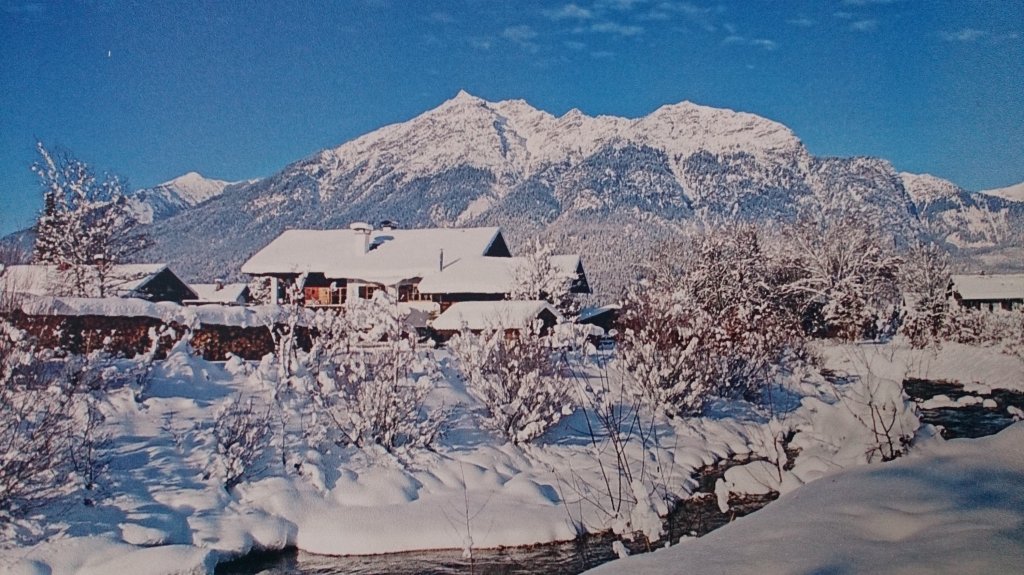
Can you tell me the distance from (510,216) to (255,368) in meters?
176

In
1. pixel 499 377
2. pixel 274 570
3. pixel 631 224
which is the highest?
pixel 631 224

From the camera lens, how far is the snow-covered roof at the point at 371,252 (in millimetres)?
41562

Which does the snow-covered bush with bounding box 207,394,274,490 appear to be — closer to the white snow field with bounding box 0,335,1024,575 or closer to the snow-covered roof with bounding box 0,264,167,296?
the white snow field with bounding box 0,335,1024,575

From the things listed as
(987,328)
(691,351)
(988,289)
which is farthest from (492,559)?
(988,289)

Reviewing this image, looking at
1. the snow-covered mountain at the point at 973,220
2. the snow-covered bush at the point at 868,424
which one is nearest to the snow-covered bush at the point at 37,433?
the snow-covered bush at the point at 868,424

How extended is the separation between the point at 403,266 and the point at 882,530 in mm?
38992

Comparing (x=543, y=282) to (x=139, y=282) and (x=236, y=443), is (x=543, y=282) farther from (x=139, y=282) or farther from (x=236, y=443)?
(x=236, y=443)

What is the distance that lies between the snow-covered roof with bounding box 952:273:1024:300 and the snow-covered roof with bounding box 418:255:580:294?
30.0 metres

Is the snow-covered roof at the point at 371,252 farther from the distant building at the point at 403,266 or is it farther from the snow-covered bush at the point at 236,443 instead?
the snow-covered bush at the point at 236,443

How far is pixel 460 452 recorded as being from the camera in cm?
1455

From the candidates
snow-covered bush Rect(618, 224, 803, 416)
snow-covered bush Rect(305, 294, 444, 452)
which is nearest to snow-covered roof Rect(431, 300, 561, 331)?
snow-covered bush Rect(618, 224, 803, 416)

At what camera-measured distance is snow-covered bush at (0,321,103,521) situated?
9447 mm

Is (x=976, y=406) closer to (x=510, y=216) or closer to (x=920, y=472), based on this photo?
(x=920, y=472)

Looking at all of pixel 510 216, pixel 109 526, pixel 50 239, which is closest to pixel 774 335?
pixel 109 526
